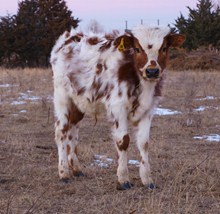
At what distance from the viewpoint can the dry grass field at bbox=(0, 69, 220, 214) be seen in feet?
19.5

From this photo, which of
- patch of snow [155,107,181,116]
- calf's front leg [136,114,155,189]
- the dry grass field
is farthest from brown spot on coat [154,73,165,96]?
patch of snow [155,107,181,116]

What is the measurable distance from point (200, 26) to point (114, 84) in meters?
34.0

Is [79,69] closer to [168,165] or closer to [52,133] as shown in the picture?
[168,165]

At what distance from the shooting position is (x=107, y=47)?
302 inches

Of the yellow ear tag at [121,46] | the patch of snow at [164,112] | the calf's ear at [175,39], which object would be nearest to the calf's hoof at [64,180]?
the yellow ear tag at [121,46]

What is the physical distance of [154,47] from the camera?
22.5 ft

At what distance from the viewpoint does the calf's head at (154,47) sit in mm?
6734

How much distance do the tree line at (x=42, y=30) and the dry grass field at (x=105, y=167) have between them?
24.3 meters

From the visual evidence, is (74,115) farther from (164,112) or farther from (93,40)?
(164,112)

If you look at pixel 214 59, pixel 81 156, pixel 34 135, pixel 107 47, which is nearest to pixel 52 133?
pixel 34 135

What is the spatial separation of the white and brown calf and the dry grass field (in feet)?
1.42

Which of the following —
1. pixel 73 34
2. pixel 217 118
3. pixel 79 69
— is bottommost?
pixel 217 118

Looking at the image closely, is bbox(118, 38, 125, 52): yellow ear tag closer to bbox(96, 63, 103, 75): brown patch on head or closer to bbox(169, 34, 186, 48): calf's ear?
bbox(96, 63, 103, 75): brown patch on head

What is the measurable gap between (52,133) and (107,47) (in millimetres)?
3963
